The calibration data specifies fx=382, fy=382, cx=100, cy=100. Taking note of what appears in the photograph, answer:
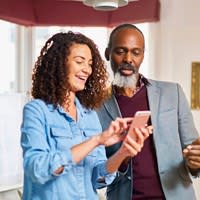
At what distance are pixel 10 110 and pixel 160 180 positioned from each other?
4.33 ft

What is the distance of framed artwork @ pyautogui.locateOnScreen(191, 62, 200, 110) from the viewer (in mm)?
2621

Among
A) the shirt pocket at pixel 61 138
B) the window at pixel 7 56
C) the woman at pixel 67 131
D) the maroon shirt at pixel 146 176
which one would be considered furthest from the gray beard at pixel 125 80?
the window at pixel 7 56

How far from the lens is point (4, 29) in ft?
8.84

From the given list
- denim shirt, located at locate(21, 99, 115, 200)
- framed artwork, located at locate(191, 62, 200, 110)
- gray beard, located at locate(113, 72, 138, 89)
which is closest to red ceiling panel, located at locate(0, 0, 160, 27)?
framed artwork, located at locate(191, 62, 200, 110)

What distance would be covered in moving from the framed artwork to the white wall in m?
0.03

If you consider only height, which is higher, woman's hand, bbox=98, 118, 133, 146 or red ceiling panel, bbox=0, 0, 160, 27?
red ceiling panel, bbox=0, 0, 160, 27

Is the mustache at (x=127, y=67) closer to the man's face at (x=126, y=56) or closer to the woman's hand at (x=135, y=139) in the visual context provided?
the man's face at (x=126, y=56)

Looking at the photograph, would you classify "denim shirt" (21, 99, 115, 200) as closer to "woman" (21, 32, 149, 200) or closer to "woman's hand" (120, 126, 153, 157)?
"woman" (21, 32, 149, 200)

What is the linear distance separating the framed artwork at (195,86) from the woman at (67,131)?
150cm

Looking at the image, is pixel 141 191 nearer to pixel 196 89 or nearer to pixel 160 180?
pixel 160 180

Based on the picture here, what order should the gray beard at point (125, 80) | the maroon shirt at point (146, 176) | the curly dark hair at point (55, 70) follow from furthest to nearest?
1. the gray beard at point (125, 80)
2. the maroon shirt at point (146, 176)
3. the curly dark hair at point (55, 70)

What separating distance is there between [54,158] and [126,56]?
774 millimetres

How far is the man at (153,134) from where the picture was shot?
1.51m

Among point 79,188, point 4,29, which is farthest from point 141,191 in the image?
point 4,29
